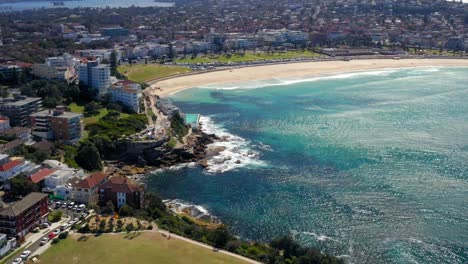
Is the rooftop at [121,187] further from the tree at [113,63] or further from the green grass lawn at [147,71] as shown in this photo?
the green grass lawn at [147,71]

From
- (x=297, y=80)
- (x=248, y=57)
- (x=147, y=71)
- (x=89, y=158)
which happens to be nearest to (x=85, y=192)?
(x=89, y=158)

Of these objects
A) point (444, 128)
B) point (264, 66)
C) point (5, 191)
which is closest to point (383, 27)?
point (264, 66)

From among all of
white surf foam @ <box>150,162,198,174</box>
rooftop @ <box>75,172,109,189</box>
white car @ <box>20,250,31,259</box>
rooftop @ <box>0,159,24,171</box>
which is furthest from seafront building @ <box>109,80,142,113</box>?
white car @ <box>20,250,31,259</box>

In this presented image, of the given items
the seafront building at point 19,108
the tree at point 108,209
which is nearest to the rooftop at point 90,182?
the tree at point 108,209

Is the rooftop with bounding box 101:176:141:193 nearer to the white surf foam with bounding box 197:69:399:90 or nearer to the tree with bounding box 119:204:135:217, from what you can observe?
the tree with bounding box 119:204:135:217

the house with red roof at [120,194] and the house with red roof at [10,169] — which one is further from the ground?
the house with red roof at [10,169]

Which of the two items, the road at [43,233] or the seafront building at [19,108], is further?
the seafront building at [19,108]

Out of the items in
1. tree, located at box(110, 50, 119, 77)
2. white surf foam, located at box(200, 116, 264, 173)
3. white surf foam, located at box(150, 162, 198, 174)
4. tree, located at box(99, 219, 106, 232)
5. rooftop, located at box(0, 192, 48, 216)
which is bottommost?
white surf foam, located at box(150, 162, 198, 174)
